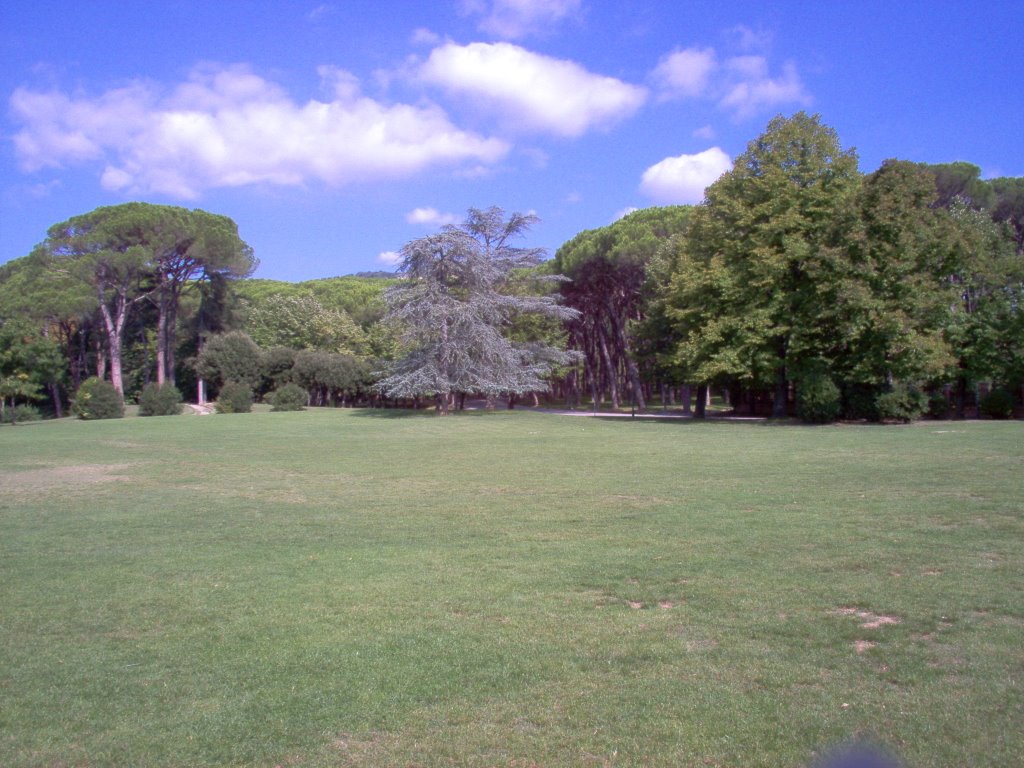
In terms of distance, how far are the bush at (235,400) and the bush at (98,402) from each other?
20.8ft

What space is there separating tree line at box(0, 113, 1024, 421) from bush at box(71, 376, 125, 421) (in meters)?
2.08

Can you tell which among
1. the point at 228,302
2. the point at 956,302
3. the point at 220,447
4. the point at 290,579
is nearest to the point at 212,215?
the point at 228,302

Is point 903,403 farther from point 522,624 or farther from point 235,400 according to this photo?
point 235,400

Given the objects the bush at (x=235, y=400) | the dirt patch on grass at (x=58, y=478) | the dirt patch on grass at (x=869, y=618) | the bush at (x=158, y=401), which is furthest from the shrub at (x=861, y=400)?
the bush at (x=158, y=401)

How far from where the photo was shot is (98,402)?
46750 mm

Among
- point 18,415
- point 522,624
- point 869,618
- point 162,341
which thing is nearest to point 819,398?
point 869,618

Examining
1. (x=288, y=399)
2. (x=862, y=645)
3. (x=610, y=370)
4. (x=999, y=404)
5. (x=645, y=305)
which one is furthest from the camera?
(x=610, y=370)

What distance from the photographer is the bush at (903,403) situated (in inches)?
1197

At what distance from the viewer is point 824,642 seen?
5.73m

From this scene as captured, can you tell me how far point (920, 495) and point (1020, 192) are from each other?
37.7 m

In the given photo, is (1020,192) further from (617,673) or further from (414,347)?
(617,673)

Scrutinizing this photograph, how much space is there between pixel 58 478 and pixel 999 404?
35055 mm

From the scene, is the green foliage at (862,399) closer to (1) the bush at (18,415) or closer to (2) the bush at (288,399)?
(2) the bush at (288,399)

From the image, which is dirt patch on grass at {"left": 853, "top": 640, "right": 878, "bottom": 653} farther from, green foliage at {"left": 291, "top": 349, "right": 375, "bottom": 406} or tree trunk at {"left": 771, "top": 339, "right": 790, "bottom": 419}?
green foliage at {"left": 291, "top": 349, "right": 375, "bottom": 406}
